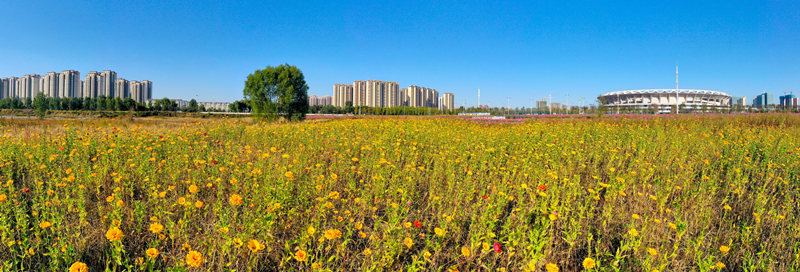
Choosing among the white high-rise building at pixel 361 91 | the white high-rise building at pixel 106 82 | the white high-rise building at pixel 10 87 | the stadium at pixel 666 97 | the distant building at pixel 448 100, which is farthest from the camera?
the distant building at pixel 448 100

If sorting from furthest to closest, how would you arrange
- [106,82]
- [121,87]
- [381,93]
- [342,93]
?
[342,93]
[381,93]
[121,87]
[106,82]

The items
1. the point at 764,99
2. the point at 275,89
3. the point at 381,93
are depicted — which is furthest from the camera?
the point at 764,99

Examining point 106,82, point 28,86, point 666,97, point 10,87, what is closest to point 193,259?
point 666,97

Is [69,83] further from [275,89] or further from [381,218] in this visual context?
[381,218]

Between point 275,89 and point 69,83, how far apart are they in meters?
104

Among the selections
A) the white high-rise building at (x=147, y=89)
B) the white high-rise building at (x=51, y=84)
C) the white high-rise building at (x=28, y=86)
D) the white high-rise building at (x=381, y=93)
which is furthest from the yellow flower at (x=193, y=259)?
the white high-rise building at (x=28, y=86)

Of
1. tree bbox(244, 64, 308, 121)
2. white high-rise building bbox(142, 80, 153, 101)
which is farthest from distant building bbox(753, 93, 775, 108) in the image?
white high-rise building bbox(142, 80, 153, 101)

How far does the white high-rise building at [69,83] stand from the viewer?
91.4 meters

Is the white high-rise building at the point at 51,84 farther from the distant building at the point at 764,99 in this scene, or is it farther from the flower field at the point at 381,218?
the distant building at the point at 764,99

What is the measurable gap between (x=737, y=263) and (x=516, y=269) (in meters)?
1.55

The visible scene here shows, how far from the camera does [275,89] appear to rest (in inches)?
1100

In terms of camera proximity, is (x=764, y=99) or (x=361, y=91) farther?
→ (x=764, y=99)

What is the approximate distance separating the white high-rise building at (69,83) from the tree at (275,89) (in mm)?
100762

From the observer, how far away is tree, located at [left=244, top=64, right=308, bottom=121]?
2741cm
